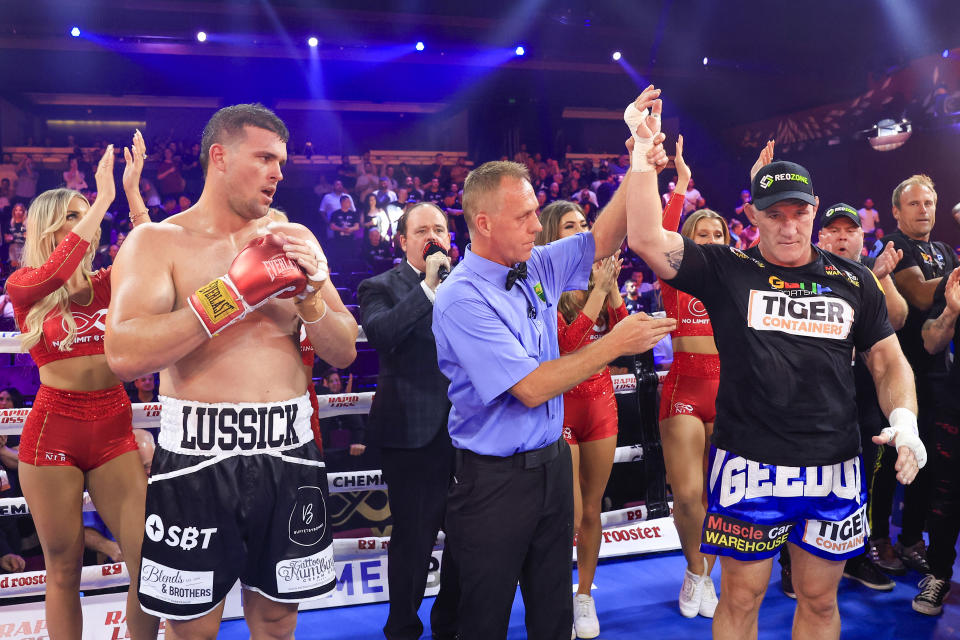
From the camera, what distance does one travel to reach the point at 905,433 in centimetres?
201

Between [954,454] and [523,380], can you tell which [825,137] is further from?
[523,380]

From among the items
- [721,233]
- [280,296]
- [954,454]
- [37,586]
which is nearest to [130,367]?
[280,296]

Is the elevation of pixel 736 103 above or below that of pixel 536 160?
above

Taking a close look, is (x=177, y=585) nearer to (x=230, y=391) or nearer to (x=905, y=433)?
(x=230, y=391)

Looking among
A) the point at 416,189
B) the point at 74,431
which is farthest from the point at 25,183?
the point at 74,431

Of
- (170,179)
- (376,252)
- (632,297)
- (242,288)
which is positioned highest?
(170,179)

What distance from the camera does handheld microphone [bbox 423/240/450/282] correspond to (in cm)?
269

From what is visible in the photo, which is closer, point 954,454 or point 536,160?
point 954,454

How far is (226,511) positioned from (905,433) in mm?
1927

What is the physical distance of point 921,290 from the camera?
3545 mm

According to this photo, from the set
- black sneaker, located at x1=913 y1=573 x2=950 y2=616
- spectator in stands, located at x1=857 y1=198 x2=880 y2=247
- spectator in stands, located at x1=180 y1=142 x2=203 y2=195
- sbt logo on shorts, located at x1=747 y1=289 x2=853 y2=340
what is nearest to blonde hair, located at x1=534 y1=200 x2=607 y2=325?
sbt logo on shorts, located at x1=747 y1=289 x2=853 y2=340

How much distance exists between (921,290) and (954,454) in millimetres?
877

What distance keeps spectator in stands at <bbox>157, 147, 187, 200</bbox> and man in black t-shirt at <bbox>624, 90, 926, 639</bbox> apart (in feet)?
34.7

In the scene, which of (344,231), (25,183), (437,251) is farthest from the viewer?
(25,183)
